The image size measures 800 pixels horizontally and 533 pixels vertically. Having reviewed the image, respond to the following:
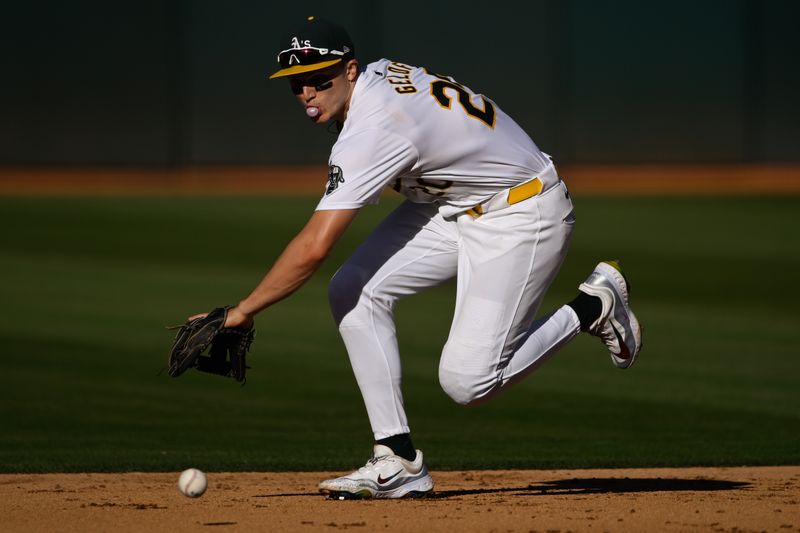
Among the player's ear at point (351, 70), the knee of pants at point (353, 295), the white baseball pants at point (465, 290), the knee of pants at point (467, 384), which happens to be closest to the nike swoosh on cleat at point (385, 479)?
the white baseball pants at point (465, 290)

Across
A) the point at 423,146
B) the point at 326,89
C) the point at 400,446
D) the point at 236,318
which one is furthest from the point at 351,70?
the point at 400,446

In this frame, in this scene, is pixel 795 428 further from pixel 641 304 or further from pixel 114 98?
pixel 114 98

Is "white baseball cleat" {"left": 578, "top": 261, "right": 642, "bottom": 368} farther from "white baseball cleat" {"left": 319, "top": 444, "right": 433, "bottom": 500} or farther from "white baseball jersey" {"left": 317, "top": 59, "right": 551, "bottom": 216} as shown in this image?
"white baseball cleat" {"left": 319, "top": 444, "right": 433, "bottom": 500}

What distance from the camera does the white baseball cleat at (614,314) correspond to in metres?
5.40

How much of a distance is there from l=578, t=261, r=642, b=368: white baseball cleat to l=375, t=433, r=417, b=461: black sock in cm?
91

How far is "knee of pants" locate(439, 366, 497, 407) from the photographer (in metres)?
4.83

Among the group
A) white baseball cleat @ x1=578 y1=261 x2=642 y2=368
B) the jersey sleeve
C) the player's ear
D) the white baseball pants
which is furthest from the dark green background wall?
the jersey sleeve

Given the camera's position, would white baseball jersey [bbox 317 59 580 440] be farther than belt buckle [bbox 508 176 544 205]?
No

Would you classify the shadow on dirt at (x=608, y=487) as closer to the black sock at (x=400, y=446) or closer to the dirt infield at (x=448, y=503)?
the dirt infield at (x=448, y=503)

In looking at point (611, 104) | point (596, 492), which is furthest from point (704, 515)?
point (611, 104)

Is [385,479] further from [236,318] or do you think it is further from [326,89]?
[326,89]

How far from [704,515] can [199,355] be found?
1.79 metres

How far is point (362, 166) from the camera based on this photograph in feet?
14.8

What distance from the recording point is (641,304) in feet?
36.0
